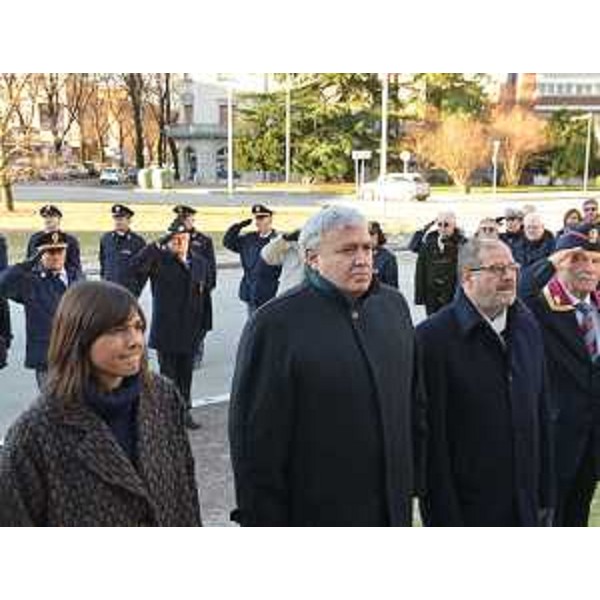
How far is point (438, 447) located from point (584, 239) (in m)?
1.45

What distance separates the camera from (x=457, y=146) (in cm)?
4294

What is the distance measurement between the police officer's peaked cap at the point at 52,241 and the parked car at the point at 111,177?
40065 millimetres

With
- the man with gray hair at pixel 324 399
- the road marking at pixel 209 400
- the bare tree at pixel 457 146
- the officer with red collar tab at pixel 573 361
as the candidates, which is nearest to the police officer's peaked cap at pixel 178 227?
the road marking at pixel 209 400

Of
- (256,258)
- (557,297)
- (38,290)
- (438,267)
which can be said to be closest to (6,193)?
(256,258)

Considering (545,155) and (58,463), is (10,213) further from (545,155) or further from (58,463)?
(545,155)

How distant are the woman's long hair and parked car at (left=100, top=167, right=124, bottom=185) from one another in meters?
45.0

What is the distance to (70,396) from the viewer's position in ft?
8.22

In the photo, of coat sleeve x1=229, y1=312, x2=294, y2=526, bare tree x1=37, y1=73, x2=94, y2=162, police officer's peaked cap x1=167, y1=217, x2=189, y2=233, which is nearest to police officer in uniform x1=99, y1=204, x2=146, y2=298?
police officer's peaked cap x1=167, y1=217, x2=189, y2=233

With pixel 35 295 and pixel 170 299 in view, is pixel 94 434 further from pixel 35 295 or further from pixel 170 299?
pixel 170 299

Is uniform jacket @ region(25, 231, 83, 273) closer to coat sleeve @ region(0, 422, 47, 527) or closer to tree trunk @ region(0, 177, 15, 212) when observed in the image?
coat sleeve @ region(0, 422, 47, 527)

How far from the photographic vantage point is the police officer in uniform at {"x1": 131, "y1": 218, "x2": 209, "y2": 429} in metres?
7.28

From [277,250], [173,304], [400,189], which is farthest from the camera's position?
[400,189]

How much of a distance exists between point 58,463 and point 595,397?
8.33 ft
